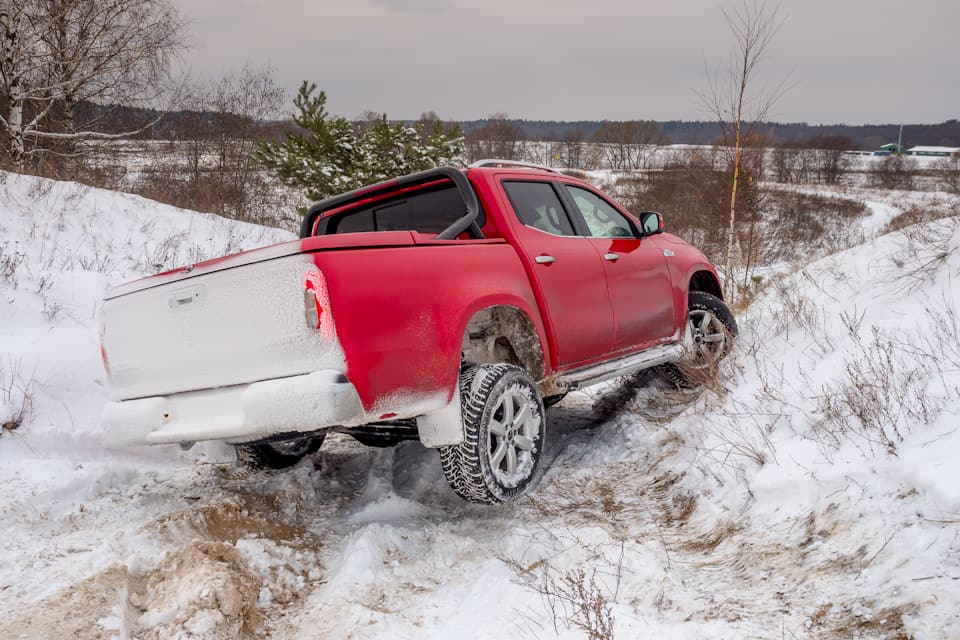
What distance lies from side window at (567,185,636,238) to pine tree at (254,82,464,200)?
13005 mm

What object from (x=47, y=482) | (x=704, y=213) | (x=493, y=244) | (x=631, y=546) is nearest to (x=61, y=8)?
(x=47, y=482)

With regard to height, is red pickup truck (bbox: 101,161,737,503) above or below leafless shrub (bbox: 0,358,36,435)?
above

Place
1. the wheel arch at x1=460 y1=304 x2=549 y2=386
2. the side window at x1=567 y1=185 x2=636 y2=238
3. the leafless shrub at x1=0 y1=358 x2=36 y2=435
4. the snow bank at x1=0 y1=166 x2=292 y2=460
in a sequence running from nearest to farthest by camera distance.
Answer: the wheel arch at x1=460 y1=304 x2=549 y2=386 < the leafless shrub at x1=0 y1=358 x2=36 y2=435 < the snow bank at x1=0 y1=166 x2=292 y2=460 < the side window at x1=567 y1=185 x2=636 y2=238

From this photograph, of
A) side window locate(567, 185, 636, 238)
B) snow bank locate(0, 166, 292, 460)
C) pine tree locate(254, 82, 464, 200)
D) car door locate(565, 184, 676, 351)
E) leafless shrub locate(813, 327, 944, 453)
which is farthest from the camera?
pine tree locate(254, 82, 464, 200)

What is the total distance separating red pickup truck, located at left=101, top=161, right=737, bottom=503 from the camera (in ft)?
8.36

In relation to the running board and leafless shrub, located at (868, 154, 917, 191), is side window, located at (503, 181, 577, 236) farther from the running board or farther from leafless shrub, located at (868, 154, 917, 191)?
leafless shrub, located at (868, 154, 917, 191)

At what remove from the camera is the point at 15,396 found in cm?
430

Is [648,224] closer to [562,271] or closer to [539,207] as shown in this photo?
[539,207]

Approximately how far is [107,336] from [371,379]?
169 centimetres

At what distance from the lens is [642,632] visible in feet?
6.85

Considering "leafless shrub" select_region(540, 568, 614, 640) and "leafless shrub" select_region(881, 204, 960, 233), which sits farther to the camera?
"leafless shrub" select_region(881, 204, 960, 233)

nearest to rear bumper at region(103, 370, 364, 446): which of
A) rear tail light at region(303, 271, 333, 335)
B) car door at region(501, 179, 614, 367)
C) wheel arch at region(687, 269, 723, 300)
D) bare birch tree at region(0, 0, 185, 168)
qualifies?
rear tail light at region(303, 271, 333, 335)

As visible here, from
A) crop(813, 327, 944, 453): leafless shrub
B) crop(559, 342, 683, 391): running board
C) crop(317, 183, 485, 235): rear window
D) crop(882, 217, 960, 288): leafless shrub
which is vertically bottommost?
crop(559, 342, 683, 391): running board

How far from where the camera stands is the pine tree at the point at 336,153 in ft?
55.5
